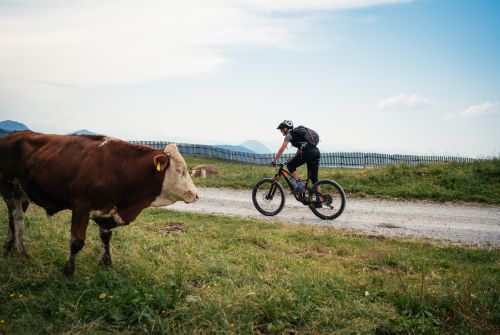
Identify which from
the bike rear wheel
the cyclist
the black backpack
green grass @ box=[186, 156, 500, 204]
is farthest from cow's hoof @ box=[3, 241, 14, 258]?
green grass @ box=[186, 156, 500, 204]

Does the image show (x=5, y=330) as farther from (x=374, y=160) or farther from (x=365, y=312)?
(x=374, y=160)

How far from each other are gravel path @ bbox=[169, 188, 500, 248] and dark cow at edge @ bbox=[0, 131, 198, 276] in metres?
5.33

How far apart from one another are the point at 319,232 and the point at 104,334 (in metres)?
5.69

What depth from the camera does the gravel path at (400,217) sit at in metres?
9.44

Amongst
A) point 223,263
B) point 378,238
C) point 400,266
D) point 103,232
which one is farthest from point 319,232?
point 103,232

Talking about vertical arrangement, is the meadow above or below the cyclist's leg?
below

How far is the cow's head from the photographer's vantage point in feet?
19.5

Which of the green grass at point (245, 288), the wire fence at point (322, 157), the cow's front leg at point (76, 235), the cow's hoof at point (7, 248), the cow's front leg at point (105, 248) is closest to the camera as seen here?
the green grass at point (245, 288)

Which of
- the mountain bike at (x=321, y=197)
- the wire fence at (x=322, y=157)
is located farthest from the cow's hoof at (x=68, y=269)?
the wire fence at (x=322, y=157)

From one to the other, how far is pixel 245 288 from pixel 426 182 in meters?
11.4

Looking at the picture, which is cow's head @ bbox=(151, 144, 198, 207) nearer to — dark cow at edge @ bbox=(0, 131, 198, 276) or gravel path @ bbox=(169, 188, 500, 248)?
dark cow at edge @ bbox=(0, 131, 198, 276)

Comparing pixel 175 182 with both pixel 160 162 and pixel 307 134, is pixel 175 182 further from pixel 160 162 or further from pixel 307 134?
pixel 307 134

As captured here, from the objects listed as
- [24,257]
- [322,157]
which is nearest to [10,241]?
[24,257]

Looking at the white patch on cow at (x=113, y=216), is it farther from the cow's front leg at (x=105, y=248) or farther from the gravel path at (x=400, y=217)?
the gravel path at (x=400, y=217)
